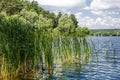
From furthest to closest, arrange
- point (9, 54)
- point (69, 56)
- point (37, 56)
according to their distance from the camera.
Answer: point (69, 56) → point (37, 56) → point (9, 54)

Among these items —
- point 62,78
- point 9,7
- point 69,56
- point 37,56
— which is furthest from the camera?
point 9,7

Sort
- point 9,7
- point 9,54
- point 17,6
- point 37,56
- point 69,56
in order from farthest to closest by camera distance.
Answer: point 17,6 < point 9,7 < point 69,56 < point 37,56 < point 9,54

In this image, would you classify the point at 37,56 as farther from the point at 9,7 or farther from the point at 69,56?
the point at 9,7

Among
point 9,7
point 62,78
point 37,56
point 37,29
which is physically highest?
point 9,7

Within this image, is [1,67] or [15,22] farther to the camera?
[15,22]

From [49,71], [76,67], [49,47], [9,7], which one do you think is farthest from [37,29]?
[9,7]

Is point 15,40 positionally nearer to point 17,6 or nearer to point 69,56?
point 69,56

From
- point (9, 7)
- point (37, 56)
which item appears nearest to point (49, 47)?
point (37, 56)

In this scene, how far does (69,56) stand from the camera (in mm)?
19594

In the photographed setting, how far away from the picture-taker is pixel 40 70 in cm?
1612

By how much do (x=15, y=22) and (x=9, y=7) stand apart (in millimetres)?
91815

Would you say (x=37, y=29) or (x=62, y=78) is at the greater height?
(x=37, y=29)

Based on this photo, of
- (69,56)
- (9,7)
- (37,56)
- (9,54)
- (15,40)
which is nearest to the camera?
(9,54)

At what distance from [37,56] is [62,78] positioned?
7.07 feet
